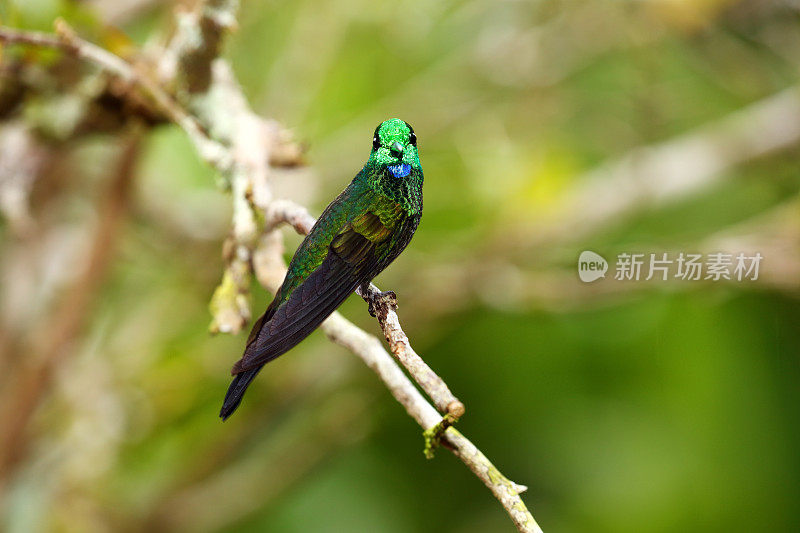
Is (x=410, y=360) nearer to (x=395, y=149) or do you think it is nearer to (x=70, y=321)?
(x=395, y=149)

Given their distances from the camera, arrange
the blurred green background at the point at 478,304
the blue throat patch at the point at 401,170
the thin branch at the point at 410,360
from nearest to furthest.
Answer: the thin branch at the point at 410,360, the blue throat patch at the point at 401,170, the blurred green background at the point at 478,304

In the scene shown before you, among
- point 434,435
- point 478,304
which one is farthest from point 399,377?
point 478,304

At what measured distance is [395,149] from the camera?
61cm

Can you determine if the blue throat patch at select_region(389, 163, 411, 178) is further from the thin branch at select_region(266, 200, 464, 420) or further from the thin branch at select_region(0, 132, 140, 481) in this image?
the thin branch at select_region(0, 132, 140, 481)

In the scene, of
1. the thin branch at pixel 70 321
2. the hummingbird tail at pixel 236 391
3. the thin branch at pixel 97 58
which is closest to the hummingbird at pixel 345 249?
the hummingbird tail at pixel 236 391

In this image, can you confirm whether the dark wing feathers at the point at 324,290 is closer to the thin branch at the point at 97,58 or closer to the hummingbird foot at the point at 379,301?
the hummingbird foot at the point at 379,301

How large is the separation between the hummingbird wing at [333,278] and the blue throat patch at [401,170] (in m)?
0.02

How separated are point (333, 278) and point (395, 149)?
12 centimetres

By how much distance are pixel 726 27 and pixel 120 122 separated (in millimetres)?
1538

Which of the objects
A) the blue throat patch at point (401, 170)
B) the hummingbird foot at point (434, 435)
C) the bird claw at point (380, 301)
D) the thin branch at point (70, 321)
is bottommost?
the hummingbird foot at point (434, 435)

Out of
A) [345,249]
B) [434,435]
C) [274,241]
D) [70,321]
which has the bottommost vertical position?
[434,435]

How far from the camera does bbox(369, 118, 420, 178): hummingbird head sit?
0.61m

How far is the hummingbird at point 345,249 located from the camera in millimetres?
503

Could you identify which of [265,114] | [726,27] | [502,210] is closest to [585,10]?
[726,27]
